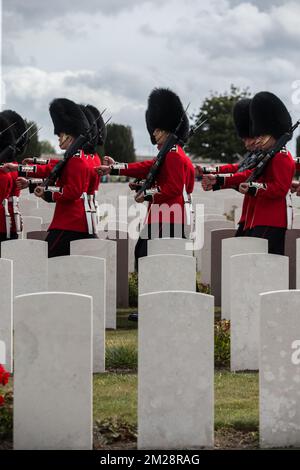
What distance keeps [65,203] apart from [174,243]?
163cm

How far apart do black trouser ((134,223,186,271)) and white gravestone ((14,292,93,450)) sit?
497cm

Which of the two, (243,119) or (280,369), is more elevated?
(243,119)

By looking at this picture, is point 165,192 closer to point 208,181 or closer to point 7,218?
point 208,181

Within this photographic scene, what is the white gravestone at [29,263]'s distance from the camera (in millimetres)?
9695

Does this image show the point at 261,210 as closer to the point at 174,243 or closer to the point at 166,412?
the point at 174,243

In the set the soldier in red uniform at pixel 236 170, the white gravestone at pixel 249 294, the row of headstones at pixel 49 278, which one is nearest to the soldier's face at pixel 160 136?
the soldier in red uniform at pixel 236 170

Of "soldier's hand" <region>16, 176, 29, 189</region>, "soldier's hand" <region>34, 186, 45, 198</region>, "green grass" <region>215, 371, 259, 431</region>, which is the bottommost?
"green grass" <region>215, 371, 259, 431</region>

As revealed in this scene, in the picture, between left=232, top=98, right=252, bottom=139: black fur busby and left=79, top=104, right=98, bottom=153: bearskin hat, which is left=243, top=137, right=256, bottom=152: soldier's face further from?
left=79, top=104, right=98, bottom=153: bearskin hat

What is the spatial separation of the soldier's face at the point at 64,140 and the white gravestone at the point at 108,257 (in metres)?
1.56

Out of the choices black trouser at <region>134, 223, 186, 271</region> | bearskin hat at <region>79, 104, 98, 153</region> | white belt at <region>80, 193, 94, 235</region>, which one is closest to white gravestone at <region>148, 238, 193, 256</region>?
black trouser at <region>134, 223, 186, 271</region>

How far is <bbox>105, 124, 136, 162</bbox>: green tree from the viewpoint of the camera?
3199 inches

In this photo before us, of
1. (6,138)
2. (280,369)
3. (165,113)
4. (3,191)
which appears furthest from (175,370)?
(6,138)

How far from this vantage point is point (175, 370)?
20.2 feet

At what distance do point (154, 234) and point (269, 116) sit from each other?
1840mm
